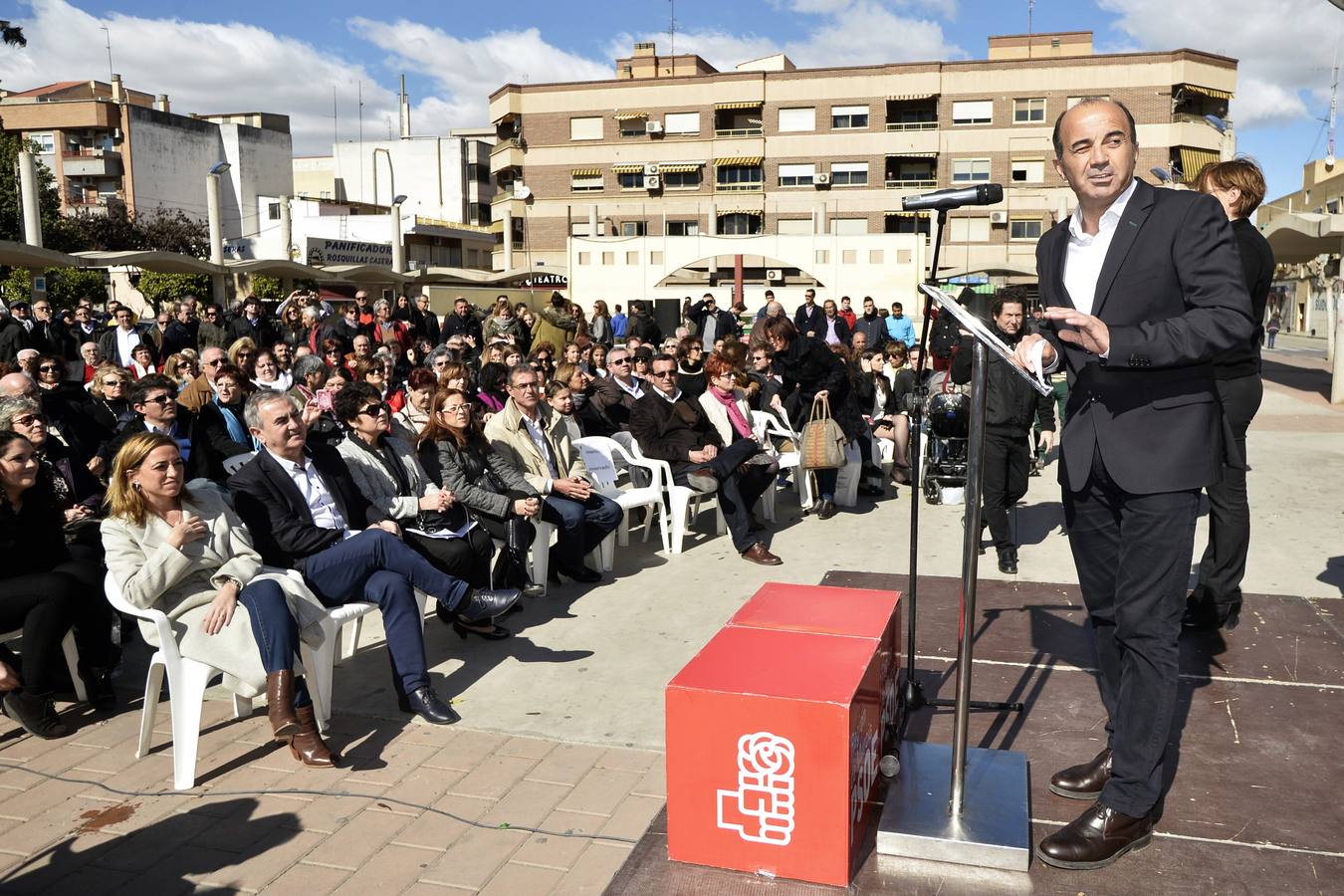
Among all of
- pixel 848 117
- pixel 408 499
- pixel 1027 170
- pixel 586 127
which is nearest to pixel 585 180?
pixel 586 127

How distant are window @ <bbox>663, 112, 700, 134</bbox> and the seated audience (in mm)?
47385

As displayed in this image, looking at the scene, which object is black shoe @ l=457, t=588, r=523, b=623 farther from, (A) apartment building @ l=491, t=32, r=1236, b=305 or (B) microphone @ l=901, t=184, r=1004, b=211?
(A) apartment building @ l=491, t=32, r=1236, b=305

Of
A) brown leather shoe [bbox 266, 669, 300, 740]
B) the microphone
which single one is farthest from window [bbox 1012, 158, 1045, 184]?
brown leather shoe [bbox 266, 669, 300, 740]

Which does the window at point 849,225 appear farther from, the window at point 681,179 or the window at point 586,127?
the window at point 586,127

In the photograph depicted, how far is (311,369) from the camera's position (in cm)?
853

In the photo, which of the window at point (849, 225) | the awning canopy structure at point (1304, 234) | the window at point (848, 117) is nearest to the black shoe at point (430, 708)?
the awning canopy structure at point (1304, 234)

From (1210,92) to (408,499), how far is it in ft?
171

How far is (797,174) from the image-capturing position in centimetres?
5044

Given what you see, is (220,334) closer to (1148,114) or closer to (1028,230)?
(1028,230)

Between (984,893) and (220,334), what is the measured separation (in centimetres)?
1253

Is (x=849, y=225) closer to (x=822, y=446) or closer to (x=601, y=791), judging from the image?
(x=822, y=446)

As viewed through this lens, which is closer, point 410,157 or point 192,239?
point 192,239

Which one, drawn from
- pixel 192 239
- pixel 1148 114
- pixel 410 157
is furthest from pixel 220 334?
pixel 410 157

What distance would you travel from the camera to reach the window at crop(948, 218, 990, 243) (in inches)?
1845
